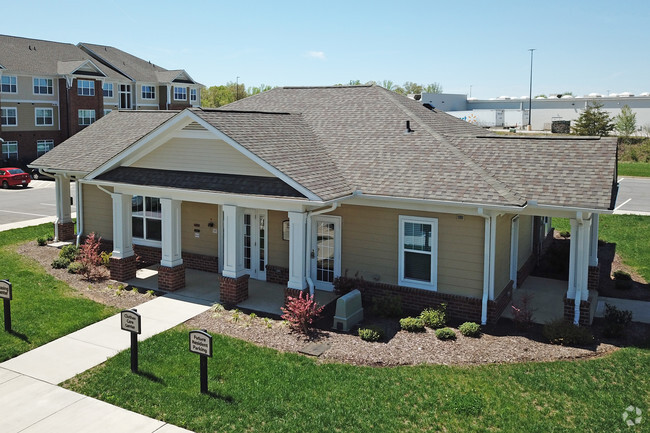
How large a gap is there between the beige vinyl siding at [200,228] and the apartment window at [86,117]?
43.9 meters

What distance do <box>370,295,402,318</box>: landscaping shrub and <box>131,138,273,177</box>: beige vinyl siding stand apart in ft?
13.9

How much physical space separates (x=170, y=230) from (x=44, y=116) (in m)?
45.5

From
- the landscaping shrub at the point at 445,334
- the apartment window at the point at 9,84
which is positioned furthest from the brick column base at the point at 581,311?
the apartment window at the point at 9,84

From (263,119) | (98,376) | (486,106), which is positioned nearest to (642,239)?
(263,119)

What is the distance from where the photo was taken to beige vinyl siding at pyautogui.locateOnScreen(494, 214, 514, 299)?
14.2m

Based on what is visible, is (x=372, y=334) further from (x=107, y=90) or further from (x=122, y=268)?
(x=107, y=90)

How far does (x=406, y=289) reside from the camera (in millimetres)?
14680

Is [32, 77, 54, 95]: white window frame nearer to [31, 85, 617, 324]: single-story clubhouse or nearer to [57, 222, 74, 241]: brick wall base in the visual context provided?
[57, 222, 74, 241]: brick wall base

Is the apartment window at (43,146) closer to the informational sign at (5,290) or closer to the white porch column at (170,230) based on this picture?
the white porch column at (170,230)

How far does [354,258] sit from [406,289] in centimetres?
166

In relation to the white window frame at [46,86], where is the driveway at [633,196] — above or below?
below

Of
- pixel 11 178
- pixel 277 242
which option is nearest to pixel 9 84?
pixel 11 178

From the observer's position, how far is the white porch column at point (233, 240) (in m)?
15.0

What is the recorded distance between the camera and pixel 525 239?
59.0 ft
